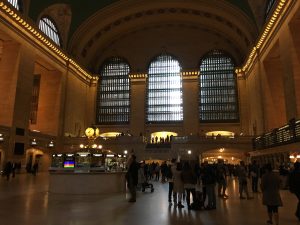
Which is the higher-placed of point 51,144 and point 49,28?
point 49,28

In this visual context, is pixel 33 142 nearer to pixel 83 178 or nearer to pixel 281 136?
pixel 83 178

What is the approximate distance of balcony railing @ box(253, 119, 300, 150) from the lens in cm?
1498

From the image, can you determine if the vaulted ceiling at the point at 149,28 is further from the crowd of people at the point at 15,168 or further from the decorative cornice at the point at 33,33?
the crowd of people at the point at 15,168

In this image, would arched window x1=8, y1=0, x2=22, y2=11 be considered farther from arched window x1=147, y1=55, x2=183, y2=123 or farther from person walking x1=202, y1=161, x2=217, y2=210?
person walking x1=202, y1=161, x2=217, y2=210

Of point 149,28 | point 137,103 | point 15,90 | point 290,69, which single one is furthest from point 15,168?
point 149,28

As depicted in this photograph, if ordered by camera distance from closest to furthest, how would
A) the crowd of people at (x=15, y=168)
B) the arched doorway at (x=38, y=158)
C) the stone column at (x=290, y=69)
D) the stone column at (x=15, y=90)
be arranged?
the stone column at (x=290, y=69) → the crowd of people at (x=15, y=168) → the stone column at (x=15, y=90) → the arched doorway at (x=38, y=158)

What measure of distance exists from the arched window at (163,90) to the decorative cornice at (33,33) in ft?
29.5

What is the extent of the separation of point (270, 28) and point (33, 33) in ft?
60.2

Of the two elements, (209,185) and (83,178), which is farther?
(83,178)

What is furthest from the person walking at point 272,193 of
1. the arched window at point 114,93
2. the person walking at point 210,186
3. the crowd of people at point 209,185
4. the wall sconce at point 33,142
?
the arched window at point 114,93

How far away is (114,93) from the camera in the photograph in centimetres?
3588

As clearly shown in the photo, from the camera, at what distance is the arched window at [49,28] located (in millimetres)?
26125

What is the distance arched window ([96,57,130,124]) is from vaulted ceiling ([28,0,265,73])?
3.93ft

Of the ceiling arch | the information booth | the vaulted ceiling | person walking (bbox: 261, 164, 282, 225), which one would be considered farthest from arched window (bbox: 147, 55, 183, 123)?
person walking (bbox: 261, 164, 282, 225)
